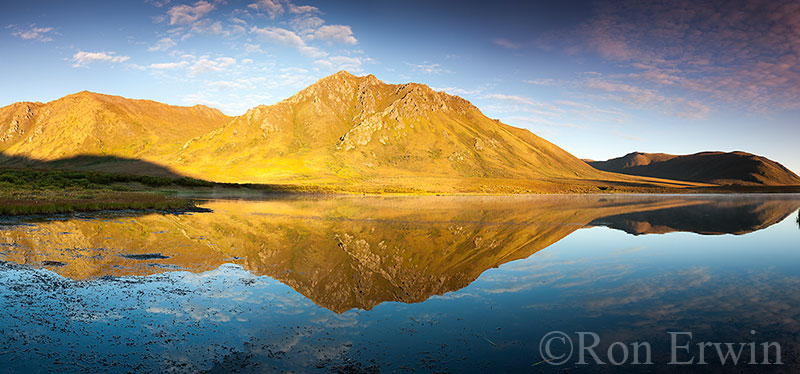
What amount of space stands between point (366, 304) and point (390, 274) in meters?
4.05

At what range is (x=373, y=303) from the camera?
12930mm

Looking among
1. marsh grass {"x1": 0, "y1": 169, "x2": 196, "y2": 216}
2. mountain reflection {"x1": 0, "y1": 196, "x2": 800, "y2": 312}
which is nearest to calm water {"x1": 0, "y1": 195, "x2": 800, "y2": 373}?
mountain reflection {"x1": 0, "y1": 196, "x2": 800, "y2": 312}

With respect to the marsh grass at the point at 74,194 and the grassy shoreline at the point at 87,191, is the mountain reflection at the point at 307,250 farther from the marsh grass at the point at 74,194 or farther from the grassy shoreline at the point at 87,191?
the grassy shoreline at the point at 87,191

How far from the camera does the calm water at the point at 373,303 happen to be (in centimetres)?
862

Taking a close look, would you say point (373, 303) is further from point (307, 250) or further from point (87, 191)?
point (87, 191)

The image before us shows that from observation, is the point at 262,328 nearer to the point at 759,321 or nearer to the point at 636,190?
the point at 759,321

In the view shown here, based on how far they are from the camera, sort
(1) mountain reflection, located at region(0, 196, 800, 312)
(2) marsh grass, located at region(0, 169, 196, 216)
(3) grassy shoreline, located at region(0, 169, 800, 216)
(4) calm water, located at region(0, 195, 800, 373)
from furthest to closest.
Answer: (3) grassy shoreline, located at region(0, 169, 800, 216) → (2) marsh grass, located at region(0, 169, 196, 216) → (1) mountain reflection, located at region(0, 196, 800, 312) → (4) calm water, located at region(0, 195, 800, 373)

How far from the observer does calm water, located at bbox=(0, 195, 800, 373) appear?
8.62m

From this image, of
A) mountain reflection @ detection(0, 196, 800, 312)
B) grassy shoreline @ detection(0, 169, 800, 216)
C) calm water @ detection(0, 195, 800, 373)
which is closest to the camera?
calm water @ detection(0, 195, 800, 373)

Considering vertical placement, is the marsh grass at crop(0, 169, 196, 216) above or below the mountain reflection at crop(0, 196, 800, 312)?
above

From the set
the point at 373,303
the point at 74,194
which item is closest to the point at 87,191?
the point at 74,194

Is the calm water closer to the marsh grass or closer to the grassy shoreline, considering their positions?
the marsh grass

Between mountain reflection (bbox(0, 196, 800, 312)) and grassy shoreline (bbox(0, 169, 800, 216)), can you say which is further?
grassy shoreline (bbox(0, 169, 800, 216))

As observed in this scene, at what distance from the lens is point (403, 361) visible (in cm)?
848
